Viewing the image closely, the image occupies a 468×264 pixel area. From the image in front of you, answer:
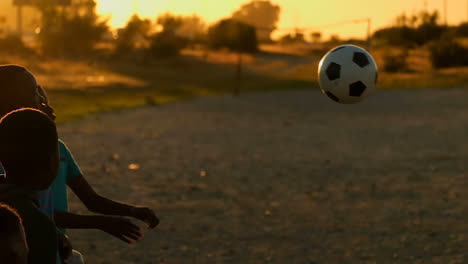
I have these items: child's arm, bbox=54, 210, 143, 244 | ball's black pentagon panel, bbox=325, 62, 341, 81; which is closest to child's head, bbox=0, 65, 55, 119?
child's arm, bbox=54, 210, 143, 244

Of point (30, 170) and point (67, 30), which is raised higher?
point (30, 170)

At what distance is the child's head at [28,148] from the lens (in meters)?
2.42

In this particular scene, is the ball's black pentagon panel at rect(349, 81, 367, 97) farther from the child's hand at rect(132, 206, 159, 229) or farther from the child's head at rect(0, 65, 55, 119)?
the child's head at rect(0, 65, 55, 119)

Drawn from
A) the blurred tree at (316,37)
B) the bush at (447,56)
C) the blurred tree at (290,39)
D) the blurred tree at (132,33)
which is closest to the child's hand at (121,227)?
the bush at (447,56)

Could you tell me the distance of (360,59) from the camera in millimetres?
7266

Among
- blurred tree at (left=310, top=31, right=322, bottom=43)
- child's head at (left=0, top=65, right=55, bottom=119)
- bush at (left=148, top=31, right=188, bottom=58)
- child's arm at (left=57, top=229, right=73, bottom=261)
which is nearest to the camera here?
child's arm at (left=57, top=229, right=73, bottom=261)

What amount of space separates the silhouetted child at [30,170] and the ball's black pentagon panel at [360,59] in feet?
16.4

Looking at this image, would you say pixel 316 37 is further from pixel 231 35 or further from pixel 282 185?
pixel 282 185

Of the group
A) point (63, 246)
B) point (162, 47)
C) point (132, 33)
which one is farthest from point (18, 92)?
point (132, 33)

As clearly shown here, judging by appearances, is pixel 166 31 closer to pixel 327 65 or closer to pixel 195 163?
pixel 195 163

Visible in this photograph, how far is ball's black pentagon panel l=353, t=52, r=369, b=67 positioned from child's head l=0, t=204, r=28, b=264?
559 centimetres

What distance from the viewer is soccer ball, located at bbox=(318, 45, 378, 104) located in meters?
6.97

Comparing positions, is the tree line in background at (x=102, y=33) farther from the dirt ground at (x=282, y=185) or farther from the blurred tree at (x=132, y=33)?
the dirt ground at (x=282, y=185)

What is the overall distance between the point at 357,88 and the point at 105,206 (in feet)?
12.7
